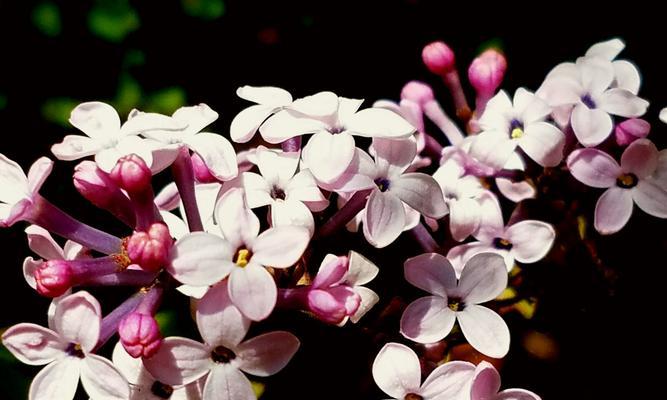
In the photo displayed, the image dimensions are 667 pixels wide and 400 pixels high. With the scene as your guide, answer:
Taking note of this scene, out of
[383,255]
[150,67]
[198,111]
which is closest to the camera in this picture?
[198,111]

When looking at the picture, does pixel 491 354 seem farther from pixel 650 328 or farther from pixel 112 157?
pixel 112 157

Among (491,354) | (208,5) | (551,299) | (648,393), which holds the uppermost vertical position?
(208,5)

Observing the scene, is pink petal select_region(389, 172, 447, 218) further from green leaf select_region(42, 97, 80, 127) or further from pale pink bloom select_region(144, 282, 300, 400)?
green leaf select_region(42, 97, 80, 127)

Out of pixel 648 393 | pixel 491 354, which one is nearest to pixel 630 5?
pixel 648 393

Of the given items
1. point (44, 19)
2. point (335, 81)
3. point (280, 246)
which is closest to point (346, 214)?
point (280, 246)

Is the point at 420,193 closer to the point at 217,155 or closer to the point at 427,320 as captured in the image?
the point at 427,320
